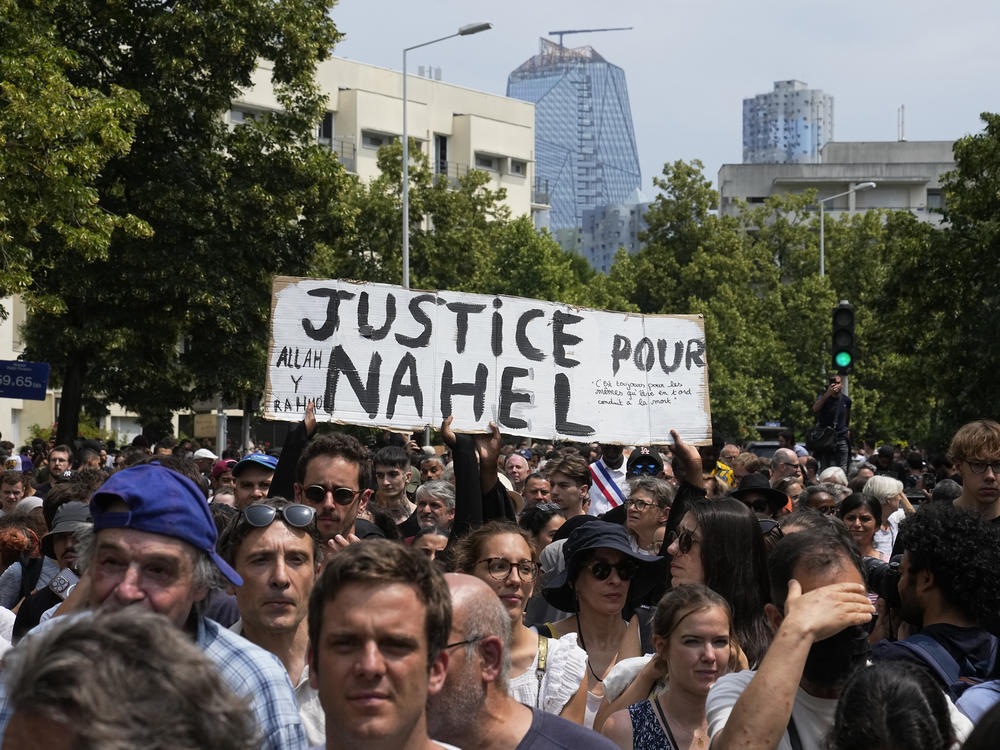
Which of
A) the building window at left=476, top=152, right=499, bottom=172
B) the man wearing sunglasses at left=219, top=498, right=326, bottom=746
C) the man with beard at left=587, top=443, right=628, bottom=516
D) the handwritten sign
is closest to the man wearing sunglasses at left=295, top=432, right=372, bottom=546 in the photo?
the man wearing sunglasses at left=219, top=498, right=326, bottom=746

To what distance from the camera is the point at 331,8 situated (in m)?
27.4

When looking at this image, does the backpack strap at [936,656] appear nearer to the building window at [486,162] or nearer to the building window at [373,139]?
the building window at [373,139]

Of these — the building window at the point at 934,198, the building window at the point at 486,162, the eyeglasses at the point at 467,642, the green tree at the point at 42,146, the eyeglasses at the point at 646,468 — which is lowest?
the eyeglasses at the point at 646,468

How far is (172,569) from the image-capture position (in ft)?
11.0

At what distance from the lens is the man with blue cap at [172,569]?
10.8ft

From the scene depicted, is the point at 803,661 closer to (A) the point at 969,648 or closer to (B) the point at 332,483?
(A) the point at 969,648

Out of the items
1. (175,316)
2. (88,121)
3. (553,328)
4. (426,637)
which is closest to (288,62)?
(175,316)

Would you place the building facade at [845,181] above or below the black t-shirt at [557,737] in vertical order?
above

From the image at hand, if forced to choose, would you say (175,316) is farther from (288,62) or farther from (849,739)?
(849,739)

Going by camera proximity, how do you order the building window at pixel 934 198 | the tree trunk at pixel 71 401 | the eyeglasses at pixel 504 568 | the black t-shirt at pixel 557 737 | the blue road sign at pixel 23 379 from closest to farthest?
the black t-shirt at pixel 557 737 → the eyeglasses at pixel 504 568 → the blue road sign at pixel 23 379 → the tree trunk at pixel 71 401 → the building window at pixel 934 198

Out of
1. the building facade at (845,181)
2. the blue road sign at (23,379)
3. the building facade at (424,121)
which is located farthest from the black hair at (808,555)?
the building facade at (845,181)

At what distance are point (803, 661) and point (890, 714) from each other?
57 cm

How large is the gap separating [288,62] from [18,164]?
37.6 feet

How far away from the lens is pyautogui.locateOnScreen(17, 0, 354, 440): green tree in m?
24.6
